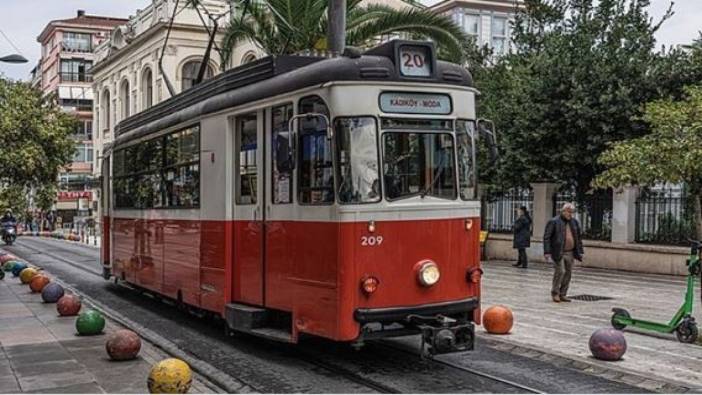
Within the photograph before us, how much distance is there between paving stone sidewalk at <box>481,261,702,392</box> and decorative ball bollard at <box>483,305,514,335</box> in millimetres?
148

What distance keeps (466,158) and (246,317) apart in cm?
323

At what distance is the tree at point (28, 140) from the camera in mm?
30172

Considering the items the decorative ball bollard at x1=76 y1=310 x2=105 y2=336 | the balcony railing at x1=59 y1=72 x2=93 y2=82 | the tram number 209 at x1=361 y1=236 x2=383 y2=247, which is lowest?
the decorative ball bollard at x1=76 y1=310 x2=105 y2=336

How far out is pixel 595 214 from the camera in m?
22.4

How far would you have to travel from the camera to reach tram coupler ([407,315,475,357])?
8430 millimetres

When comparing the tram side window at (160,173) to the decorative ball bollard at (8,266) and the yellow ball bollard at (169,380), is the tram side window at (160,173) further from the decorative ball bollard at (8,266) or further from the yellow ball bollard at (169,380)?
the decorative ball bollard at (8,266)

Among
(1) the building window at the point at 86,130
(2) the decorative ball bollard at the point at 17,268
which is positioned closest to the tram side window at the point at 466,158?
(2) the decorative ball bollard at the point at 17,268

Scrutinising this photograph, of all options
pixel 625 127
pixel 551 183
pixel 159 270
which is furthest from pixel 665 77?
pixel 159 270

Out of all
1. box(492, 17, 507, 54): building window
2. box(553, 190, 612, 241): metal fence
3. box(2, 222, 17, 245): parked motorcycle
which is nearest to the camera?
box(553, 190, 612, 241): metal fence

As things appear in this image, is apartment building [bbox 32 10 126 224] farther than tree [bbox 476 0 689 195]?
Yes

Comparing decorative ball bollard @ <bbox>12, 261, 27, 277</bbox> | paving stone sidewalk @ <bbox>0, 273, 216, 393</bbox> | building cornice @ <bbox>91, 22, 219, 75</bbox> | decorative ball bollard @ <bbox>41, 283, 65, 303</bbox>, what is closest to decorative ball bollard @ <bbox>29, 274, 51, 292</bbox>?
decorative ball bollard @ <bbox>41, 283, 65, 303</bbox>

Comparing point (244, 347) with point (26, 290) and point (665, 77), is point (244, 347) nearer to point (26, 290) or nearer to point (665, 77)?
point (26, 290)

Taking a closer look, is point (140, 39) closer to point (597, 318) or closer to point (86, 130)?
point (86, 130)

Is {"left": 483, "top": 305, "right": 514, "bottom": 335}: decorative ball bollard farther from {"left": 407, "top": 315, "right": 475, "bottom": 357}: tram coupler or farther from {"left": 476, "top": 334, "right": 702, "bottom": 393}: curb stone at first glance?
{"left": 407, "top": 315, "right": 475, "bottom": 357}: tram coupler
